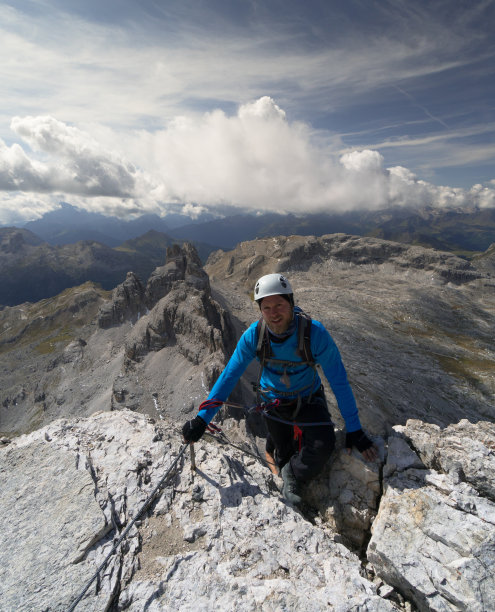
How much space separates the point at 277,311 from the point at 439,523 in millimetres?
5722

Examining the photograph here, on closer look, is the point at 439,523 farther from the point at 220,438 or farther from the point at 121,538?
the point at 121,538

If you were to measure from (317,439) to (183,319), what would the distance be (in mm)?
60115

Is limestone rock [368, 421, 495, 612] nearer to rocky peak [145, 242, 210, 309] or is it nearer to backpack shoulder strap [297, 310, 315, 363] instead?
backpack shoulder strap [297, 310, 315, 363]

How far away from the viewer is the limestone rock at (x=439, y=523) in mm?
5008

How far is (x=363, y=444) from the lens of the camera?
769cm

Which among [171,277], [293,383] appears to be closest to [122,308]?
[171,277]

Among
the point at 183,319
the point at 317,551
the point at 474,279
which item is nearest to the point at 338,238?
the point at 474,279

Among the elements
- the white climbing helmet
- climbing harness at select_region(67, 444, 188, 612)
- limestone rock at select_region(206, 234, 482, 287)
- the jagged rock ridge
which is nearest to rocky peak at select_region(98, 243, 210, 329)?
limestone rock at select_region(206, 234, 482, 287)

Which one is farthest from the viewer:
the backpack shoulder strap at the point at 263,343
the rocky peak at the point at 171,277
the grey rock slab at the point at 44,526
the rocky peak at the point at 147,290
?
the rocky peak at the point at 147,290

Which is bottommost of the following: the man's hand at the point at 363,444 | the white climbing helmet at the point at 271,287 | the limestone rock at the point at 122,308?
the limestone rock at the point at 122,308

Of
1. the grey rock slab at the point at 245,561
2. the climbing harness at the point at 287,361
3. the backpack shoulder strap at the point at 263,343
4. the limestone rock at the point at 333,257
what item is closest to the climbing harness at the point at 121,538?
the grey rock slab at the point at 245,561

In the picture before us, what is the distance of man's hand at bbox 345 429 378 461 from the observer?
7.69 metres

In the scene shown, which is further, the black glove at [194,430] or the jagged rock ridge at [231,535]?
the black glove at [194,430]

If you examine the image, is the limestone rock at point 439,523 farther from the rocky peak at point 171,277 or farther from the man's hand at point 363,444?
the rocky peak at point 171,277
